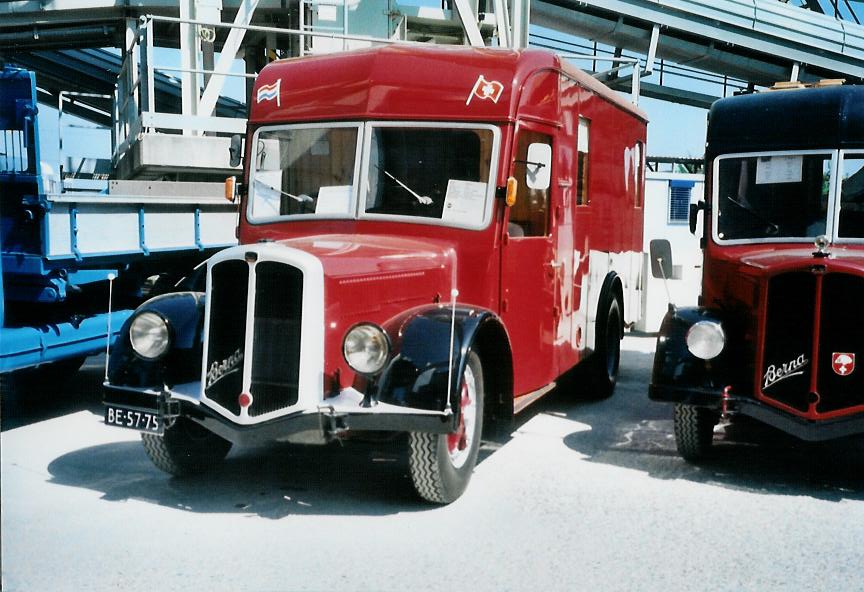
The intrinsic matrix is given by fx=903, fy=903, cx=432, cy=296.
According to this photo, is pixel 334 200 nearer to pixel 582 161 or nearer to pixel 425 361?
pixel 425 361

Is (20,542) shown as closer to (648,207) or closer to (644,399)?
(644,399)

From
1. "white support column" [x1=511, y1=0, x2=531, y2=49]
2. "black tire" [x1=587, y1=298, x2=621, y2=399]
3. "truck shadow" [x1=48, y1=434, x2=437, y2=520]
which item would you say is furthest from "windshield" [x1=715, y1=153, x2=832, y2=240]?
"white support column" [x1=511, y1=0, x2=531, y2=49]

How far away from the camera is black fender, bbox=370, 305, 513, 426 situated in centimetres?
465

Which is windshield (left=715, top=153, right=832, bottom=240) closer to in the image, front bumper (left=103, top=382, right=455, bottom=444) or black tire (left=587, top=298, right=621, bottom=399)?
black tire (left=587, top=298, right=621, bottom=399)

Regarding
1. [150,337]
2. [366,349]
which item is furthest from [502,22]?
[366,349]

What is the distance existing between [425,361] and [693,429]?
2178mm

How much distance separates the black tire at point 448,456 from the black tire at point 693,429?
4.85 feet

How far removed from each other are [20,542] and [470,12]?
1186 centimetres

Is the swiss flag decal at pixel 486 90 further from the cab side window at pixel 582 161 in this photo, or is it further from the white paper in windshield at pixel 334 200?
the cab side window at pixel 582 161

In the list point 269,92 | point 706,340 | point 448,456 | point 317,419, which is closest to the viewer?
point 317,419

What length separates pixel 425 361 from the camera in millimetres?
4738

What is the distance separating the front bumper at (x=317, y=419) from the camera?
4598 millimetres

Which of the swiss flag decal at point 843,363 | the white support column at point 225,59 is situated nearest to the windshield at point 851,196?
the swiss flag decal at point 843,363

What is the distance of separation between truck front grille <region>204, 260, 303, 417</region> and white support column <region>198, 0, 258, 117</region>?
7.63 meters
